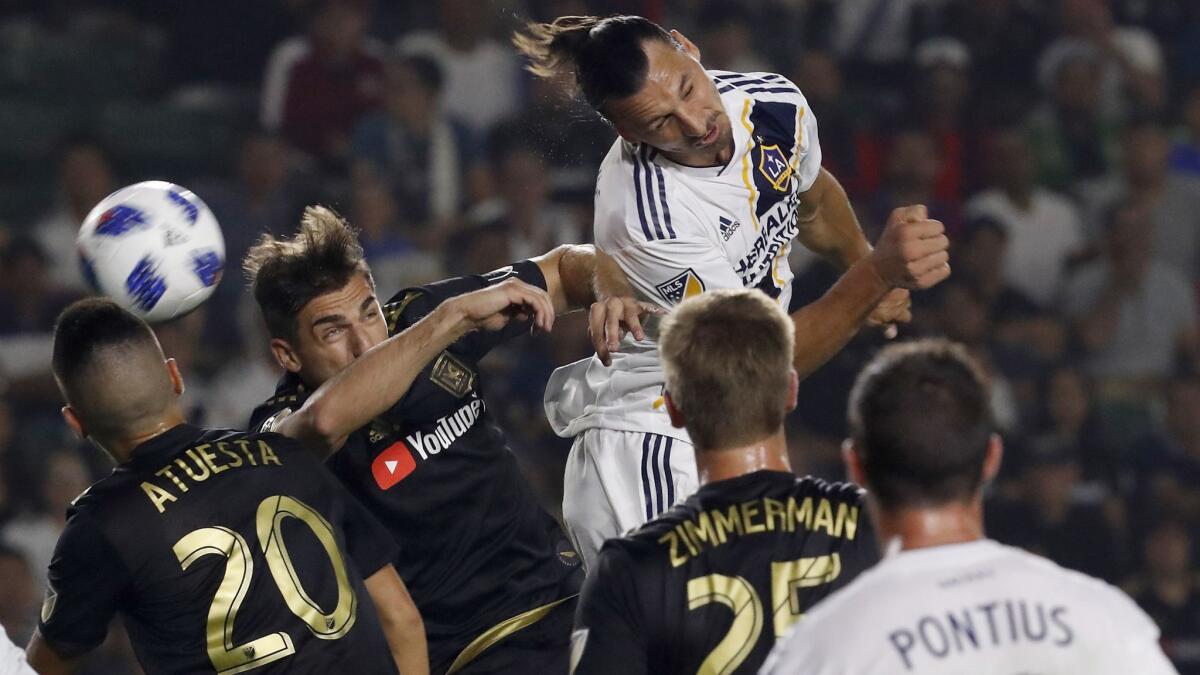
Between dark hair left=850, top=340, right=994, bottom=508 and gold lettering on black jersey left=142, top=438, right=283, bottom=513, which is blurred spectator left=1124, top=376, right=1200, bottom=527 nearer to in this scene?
gold lettering on black jersey left=142, top=438, right=283, bottom=513

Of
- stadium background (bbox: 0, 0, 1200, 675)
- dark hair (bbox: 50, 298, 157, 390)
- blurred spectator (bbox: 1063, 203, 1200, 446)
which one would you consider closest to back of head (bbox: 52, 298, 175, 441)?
dark hair (bbox: 50, 298, 157, 390)

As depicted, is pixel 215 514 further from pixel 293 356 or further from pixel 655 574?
pixel 655 574

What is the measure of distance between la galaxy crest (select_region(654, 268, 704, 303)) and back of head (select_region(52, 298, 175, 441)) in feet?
4.31

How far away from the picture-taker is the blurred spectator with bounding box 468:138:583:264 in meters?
7.87

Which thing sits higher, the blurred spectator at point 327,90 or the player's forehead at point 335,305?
the blurred spectator at point 327,90

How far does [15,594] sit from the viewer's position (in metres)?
6.53

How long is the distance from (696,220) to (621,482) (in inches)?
27.9

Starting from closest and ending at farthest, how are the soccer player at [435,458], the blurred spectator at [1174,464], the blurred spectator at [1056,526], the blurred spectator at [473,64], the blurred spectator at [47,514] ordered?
the soccer player at [435,458]
the blurred spectator at [47,514]
the blurred spectator at [1056,526]
the blurred spectator at [1174,464]
the blurred spectator at [473,64]

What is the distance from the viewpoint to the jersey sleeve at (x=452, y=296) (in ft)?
13.0

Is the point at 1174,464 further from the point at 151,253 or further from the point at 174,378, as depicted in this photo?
the point at 174,378

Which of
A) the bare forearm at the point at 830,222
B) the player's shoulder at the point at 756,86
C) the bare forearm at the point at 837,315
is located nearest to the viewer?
the bare forearm at the point at 837,315

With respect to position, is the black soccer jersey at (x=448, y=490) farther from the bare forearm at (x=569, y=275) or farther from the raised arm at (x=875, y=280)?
A: the raised arm at (x=875, y=280)

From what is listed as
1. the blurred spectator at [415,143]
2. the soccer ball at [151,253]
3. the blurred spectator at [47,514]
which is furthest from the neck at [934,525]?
the blurred spectator at [415,143]

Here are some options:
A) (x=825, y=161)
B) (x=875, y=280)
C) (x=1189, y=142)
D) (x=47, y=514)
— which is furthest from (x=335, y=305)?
(x=1189, y=142)
